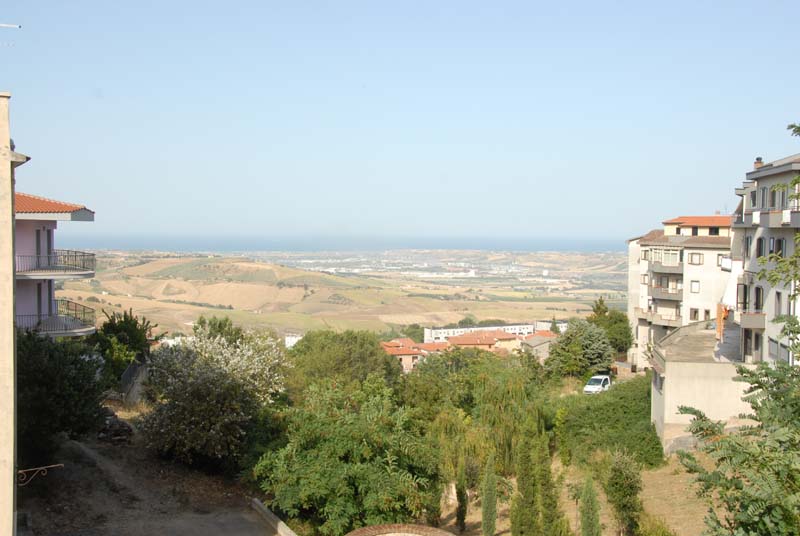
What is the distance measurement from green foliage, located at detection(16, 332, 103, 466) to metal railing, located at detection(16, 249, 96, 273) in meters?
4.88

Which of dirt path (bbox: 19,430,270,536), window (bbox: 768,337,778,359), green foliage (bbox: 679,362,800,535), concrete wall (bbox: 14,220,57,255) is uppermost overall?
concrete wall (bbox: 14,220,57,255)

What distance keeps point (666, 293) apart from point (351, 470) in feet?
113

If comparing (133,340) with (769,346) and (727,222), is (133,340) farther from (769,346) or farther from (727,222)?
(727,222)

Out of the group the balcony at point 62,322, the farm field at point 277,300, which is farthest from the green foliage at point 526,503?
the farm field at point 277,300

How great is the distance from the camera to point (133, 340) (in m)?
36.0

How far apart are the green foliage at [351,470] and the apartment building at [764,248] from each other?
11.9m

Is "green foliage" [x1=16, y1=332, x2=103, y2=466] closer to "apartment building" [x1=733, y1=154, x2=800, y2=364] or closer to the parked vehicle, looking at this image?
"apartment building" [x1=733, y1=154, x2=800, y2=364]

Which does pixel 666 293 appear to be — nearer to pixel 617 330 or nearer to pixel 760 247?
pixel 617 330

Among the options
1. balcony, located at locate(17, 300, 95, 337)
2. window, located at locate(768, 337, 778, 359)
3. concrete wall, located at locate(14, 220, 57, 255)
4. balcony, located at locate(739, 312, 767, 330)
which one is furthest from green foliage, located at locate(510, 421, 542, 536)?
concrete wall, located at locate(14, 220, 57, 255)

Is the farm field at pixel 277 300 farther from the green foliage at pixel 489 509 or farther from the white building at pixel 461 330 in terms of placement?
the green foliage at pixel 489 509

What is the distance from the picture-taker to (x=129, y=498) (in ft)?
66.6

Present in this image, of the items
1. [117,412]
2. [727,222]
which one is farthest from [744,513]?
[727,222]

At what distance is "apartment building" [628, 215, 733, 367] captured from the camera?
44.4 meters

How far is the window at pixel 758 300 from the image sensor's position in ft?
91.9
